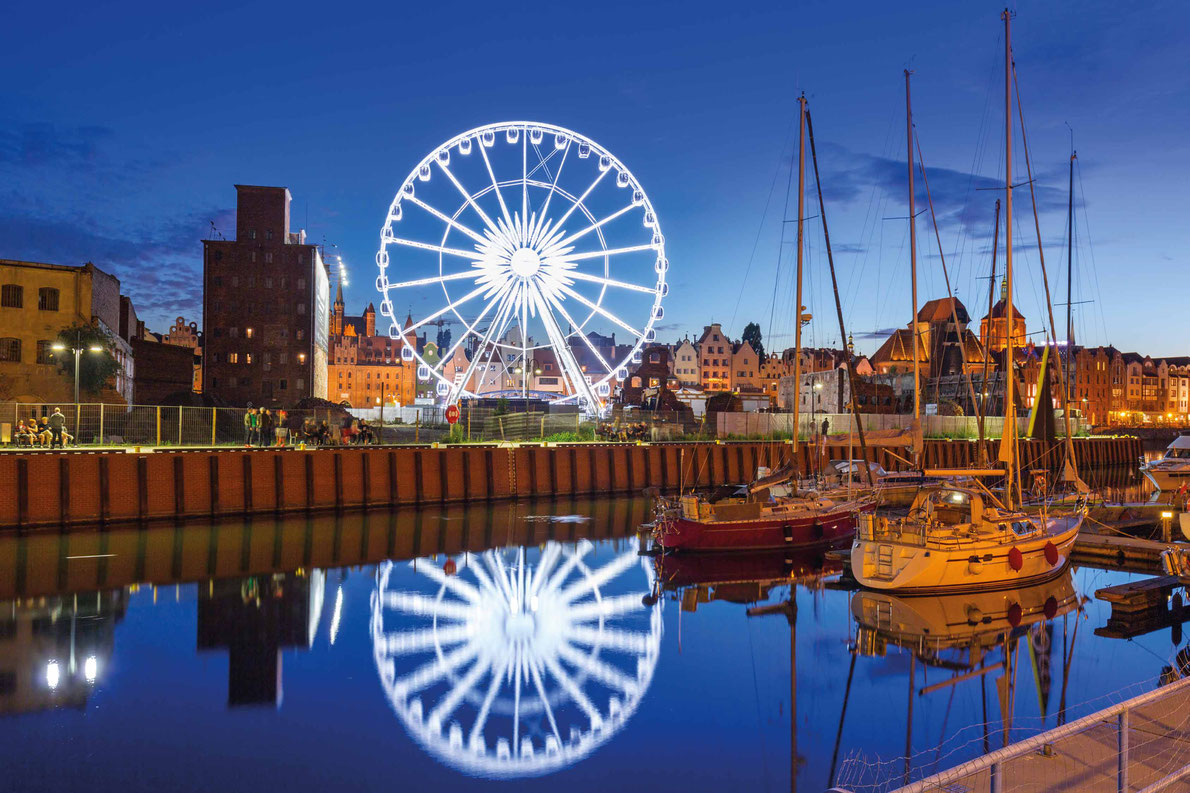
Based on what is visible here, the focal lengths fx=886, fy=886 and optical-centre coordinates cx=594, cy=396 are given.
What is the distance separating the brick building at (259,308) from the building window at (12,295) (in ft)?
96.7

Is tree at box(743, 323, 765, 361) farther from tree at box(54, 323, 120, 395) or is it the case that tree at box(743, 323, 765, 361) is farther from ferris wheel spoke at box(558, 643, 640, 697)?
ferris wheel spoke at box(558, 643, 640, 697)

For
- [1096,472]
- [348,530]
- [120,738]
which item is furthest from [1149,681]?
[1096,472]

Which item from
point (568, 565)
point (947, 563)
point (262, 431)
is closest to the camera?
point (947, 563)

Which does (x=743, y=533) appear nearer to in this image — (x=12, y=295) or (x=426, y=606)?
(x=426, y=606)

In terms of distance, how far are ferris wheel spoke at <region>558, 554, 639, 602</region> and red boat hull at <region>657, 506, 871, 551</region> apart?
54.6 inches

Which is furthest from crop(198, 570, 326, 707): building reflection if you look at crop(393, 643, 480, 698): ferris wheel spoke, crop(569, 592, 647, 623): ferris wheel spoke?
crop(569, 592, 647, 623): ferris wheel spoke

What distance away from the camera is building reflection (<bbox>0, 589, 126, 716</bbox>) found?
1447cm

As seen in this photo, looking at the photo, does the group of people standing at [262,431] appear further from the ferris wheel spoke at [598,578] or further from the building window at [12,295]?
the building window at [12,295]

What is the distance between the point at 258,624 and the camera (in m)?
19.6

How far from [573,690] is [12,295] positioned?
53064 millimetres

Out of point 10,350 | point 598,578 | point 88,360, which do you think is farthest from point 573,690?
point 10,350

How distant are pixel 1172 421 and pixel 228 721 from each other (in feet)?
588

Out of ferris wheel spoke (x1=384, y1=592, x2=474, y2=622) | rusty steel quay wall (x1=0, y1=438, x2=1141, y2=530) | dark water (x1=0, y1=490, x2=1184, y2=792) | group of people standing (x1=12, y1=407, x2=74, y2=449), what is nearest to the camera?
dark water (x1=0, y1=490, x2=1184, y2=792)

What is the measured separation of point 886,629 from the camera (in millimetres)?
19594
